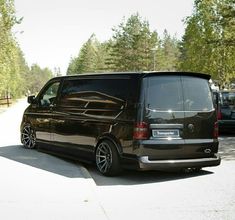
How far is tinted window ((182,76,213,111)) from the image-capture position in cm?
897

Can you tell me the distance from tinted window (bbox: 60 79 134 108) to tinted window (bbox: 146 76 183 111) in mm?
370

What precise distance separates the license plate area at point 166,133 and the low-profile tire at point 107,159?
2.71ft

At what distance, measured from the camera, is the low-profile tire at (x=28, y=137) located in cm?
1211

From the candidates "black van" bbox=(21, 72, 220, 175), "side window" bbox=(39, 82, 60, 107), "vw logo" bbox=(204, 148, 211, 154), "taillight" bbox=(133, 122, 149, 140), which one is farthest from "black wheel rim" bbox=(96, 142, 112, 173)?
"side window" bbox=(39, 82, 60, 107)

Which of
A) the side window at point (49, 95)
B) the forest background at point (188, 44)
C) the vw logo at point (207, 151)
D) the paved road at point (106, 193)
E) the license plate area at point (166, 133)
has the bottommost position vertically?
the paved road at point (106, 193)

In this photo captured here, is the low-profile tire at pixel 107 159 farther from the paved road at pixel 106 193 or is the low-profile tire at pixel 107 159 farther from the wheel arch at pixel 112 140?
the paved road at pixel 106 193

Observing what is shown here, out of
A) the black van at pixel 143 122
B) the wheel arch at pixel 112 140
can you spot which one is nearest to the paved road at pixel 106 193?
the black van at pixel 143 122

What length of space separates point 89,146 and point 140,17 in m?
70.9

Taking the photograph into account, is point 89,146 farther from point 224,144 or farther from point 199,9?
point 199,9

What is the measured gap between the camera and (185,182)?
854 cm

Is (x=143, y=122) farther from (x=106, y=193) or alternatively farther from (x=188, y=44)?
(x=188, y=44)

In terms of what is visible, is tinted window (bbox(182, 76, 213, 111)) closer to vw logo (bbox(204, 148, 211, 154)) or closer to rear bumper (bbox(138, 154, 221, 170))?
vw logo (bbox(204, 148, 211, 154))

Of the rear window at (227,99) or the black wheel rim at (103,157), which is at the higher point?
the rear window at (227,99)

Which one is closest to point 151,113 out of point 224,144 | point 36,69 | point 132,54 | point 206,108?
point 206,108
